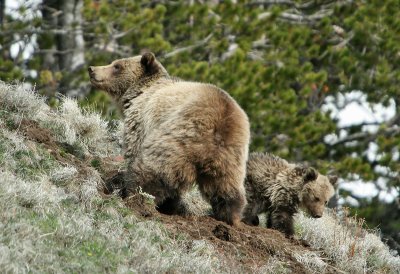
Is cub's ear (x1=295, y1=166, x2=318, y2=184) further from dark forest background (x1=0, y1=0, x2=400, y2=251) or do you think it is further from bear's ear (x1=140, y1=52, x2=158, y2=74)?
dark forest background (x1=0, y1=0, x2=400, y2=251)

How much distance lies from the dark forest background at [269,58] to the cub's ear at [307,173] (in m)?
7.88

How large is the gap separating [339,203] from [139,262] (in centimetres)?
1333

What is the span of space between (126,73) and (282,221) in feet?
8.63

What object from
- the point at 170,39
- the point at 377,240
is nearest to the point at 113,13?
the point at 170,39

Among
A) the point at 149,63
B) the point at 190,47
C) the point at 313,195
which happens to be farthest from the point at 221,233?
the point at 190,47

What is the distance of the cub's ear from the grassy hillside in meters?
0.54

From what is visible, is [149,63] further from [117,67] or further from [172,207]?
[172,207]

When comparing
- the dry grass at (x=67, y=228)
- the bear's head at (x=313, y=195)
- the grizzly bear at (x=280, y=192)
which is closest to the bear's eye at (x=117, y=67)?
the dry grass at (x=67, y=228)

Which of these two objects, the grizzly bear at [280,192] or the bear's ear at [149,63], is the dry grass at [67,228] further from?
the grizzly bear at [280,192]

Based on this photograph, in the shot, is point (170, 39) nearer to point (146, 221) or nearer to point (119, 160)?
point (119, 160)

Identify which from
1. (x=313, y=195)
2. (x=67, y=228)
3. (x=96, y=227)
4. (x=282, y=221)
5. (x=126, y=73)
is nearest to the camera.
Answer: (x=67, y=228)

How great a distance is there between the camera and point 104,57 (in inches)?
782

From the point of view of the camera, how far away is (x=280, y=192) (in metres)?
9.93

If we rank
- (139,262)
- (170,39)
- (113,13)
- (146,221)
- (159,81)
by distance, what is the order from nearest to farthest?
(139,262) < (146,221) < (159,81) < (113,13) < (170,39)
